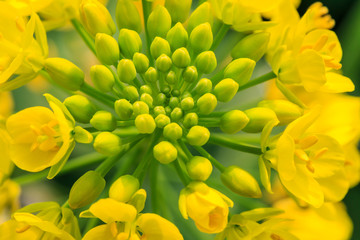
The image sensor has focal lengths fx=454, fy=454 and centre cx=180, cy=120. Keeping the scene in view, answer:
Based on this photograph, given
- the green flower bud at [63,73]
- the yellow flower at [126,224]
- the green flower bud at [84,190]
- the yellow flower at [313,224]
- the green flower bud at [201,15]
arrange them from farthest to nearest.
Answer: the yellow flower at [313,224]
the green flower bud at [201,15]
the green flower bud at [63,73]
the green flower bud at [84,190]
the yellow flower at [126,224]

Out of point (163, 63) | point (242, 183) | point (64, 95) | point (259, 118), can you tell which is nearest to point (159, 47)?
point (163, 63)

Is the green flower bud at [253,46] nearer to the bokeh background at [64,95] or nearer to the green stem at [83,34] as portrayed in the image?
the green stem at [83,34]

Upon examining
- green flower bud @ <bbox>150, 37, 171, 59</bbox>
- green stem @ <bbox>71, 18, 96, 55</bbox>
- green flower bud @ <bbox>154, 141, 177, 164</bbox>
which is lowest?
green flower bud @ <bbox>154, 141, 177, 164</bbox>

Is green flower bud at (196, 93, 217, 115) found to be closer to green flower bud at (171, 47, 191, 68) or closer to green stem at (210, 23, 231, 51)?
green flower bud at (171, 47, 191, 68)

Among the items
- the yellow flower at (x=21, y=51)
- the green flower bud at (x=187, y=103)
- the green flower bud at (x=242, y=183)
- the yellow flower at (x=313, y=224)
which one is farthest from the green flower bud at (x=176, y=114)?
the yellow flower at (x=313, y=224)

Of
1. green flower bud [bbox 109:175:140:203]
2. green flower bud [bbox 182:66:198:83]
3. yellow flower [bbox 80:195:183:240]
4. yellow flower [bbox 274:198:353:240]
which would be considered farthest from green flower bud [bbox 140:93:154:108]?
yellow flower [bbox 274:198:353:240]

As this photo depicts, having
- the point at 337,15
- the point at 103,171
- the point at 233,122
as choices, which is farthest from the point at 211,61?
the point at 337,15
